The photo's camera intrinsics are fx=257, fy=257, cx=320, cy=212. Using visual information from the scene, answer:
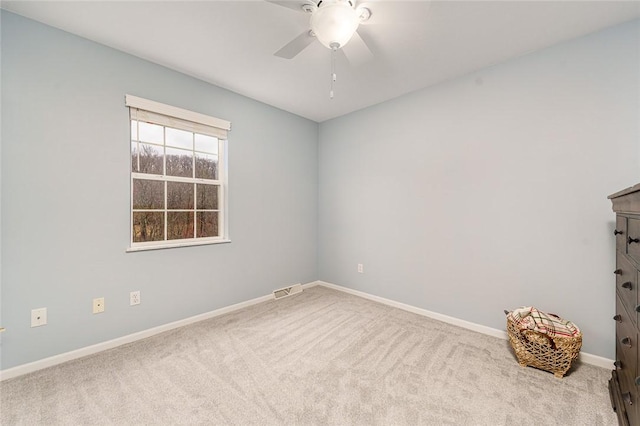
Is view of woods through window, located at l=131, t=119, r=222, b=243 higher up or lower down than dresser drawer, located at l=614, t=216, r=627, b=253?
higher up

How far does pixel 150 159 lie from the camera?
8.13ft

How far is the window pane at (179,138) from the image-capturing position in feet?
8.54

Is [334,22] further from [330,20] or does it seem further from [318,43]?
[318,43]

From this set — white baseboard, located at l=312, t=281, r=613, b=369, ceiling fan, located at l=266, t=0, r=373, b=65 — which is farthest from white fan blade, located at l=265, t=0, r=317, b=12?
white baseboard, located at l=312, t=281, r=613, b=369

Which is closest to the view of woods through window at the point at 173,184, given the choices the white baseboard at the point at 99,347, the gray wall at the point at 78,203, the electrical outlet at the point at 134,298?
the gray wall at the point at 78,203

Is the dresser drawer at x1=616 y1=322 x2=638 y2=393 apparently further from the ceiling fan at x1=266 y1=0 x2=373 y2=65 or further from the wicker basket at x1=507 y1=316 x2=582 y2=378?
the ceiling fan at x1=266 y1=0 x2=373 y2=65

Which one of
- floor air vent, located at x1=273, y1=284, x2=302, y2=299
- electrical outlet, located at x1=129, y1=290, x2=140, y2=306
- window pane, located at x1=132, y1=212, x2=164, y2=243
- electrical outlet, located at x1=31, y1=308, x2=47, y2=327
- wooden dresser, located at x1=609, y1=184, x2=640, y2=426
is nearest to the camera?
wooden dresser, located at x1=609, y1=184, x2=640, y2=426

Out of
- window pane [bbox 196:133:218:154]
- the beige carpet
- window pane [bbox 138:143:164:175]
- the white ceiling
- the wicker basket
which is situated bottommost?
the beige carpet

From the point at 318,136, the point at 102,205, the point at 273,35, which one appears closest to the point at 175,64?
the point at 273,35

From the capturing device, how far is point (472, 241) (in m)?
2.54

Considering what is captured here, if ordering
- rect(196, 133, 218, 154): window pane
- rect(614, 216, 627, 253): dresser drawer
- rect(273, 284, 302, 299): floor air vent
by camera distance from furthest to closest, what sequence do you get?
rect(273, 284, 302, 299): floor air vent → rect(196, 133, 218, 154): window pane → rect(614, 216, 627, 253): dresser drawer

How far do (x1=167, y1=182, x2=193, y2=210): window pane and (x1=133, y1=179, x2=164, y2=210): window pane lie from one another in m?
0.07

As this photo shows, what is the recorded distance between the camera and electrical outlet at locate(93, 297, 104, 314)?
6.93ft

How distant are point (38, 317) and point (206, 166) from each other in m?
1.81
